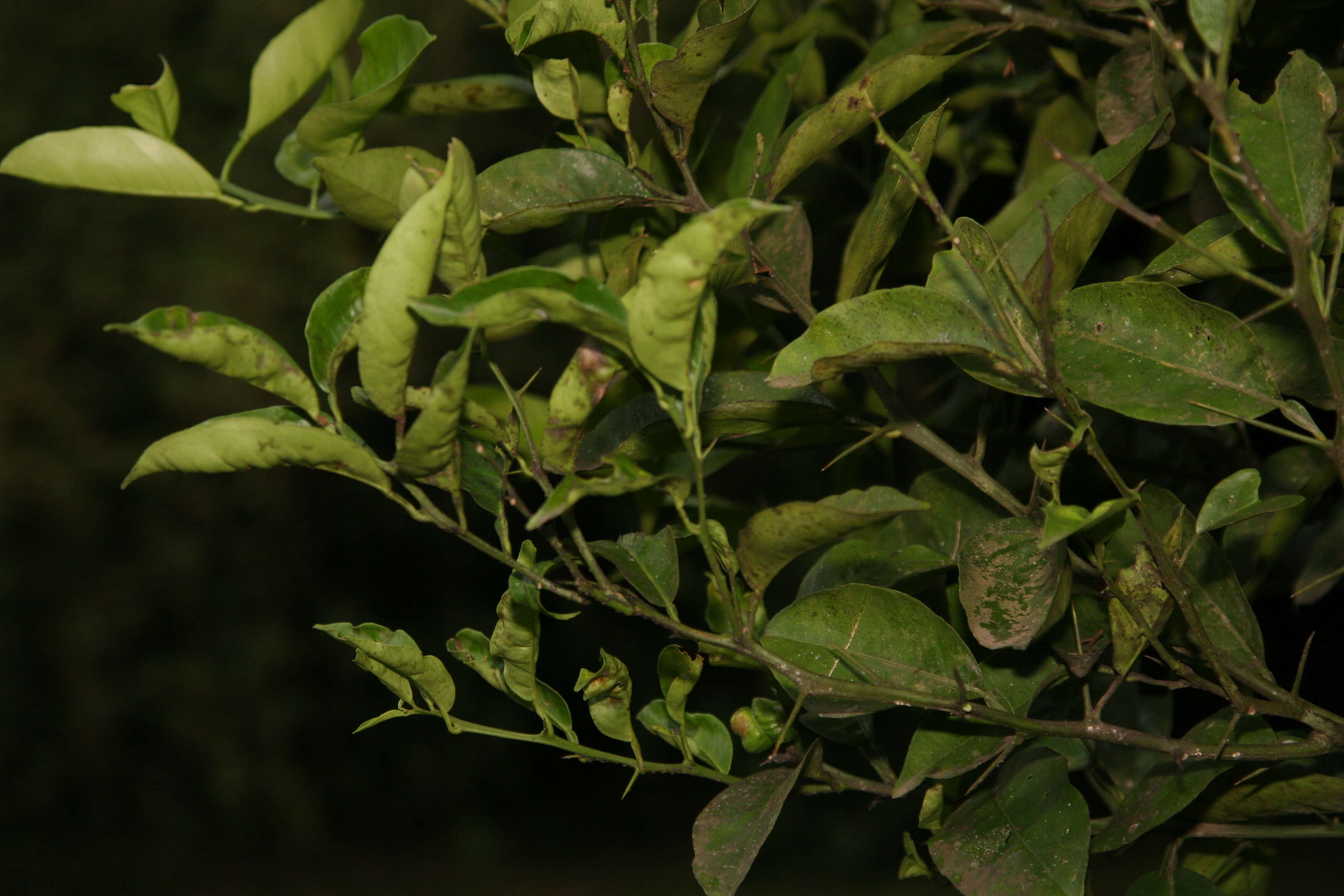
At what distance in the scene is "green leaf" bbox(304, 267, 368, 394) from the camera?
315mm

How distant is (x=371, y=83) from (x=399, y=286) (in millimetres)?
167

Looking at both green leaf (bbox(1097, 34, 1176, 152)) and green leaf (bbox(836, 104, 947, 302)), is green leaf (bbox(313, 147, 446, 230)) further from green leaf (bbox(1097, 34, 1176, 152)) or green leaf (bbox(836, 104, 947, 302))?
green leaf (bbox(1097, 34, 1176, 152))

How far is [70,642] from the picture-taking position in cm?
184

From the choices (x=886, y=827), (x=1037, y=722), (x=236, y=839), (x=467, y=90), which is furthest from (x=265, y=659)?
(x=1037, y=722)

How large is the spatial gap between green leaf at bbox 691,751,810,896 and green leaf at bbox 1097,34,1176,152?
27cm

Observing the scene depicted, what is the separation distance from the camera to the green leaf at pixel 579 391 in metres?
0.30

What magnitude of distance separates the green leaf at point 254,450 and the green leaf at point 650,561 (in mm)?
75

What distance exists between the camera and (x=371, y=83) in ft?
1.28

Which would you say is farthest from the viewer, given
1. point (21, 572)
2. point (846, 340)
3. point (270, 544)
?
point (270, 544)

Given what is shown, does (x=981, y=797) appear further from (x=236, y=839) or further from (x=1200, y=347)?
(x=236, y=839)

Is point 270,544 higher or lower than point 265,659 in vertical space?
higher

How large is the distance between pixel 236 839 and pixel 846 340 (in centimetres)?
200

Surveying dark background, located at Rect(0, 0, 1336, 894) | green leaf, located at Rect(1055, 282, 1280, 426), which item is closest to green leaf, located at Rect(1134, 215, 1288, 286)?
green leaf, located at Rect(1055, 282, 1280, 426)

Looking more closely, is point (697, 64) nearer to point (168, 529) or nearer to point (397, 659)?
point (397, 659)
